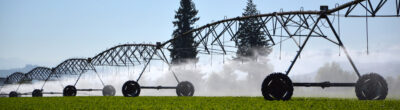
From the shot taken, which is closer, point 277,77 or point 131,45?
point 277,77

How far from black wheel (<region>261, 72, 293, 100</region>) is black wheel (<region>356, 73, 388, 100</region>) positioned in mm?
3203

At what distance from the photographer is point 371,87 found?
15625 millimetres

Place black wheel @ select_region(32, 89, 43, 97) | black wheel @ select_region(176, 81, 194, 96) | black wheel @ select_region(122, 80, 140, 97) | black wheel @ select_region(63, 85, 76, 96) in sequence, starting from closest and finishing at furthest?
black wheel @ select_region(122, 80, 140, 97), black wheel @ select_region(176, 81, 194, 96), black wheel @ select_region(63, 85, 76, 96), black wheel @ select_region(32, 89, 43, 97)

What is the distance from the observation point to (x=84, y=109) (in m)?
13.0

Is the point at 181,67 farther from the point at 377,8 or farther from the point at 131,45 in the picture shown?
the point at 377,8

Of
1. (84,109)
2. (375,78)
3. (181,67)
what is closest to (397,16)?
(375,78)

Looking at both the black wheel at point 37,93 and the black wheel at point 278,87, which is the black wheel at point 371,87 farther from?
the black wheel at point 37,93

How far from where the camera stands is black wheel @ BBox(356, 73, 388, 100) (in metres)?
15.5

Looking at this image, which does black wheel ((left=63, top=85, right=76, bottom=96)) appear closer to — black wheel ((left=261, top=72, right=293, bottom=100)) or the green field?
the green field

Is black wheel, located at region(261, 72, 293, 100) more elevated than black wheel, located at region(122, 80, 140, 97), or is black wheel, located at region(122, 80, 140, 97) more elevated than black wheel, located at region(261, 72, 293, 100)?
black wheel, located at region(261, 72, 293, 100)

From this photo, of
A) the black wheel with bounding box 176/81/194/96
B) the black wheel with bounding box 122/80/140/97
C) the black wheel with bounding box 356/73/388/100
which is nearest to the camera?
the black wheel with bounding box 356/73/388/100

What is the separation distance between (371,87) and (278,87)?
3.99 m

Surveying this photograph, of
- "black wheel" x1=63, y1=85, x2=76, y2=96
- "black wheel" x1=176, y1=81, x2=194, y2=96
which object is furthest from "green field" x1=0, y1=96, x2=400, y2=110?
"black wheel" x1=63, y1=85, x2=76, y2=96

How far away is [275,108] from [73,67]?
3280cm
